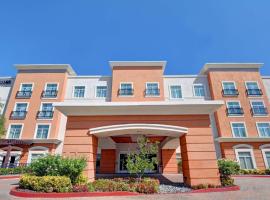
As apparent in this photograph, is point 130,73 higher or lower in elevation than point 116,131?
higher

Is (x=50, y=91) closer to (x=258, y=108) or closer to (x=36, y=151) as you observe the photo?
(x=36, y=151)

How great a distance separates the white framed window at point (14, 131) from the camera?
22156 millimetres

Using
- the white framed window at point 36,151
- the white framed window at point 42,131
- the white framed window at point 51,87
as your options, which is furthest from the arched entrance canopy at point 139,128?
the white framed window at point 51,87

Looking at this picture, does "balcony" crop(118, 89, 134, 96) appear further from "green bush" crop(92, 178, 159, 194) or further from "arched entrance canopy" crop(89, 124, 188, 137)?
"green bush" crop(92, 178, 159, 194)

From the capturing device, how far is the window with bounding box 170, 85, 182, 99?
2444cm

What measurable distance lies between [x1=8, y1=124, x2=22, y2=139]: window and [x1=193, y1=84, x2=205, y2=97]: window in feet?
75.7

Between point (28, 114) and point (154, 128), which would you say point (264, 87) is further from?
point (28, 114)

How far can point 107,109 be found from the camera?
10078 millimetres

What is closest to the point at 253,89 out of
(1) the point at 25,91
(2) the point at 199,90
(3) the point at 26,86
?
(2) the point at 199,90

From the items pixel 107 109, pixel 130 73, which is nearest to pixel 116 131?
pixel 107 109

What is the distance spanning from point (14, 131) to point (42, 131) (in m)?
3.50

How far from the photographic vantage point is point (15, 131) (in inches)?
885

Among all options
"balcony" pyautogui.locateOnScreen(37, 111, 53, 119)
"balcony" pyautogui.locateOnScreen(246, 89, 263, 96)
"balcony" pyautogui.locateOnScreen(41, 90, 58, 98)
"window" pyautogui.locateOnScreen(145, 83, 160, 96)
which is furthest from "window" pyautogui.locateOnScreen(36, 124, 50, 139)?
"balcony" pyautogui.locateOnScreen(246, 89, 263, 96)

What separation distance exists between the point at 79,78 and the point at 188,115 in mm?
19690
